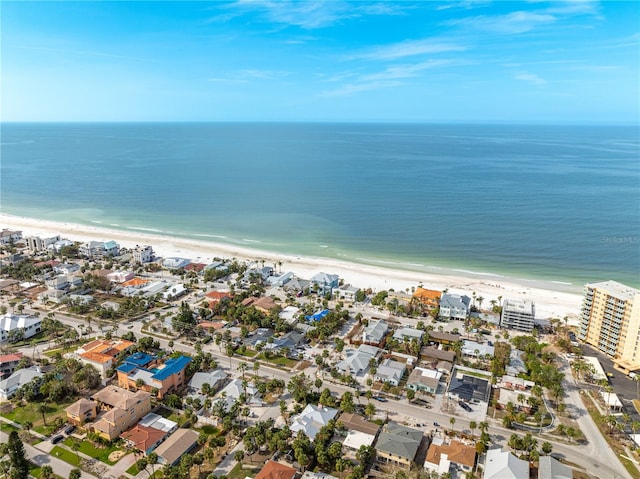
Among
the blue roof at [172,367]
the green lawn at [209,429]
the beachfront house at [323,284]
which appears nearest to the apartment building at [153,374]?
the blue roof at [172,367]

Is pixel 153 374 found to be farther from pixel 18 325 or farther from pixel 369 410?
pixel 18 325

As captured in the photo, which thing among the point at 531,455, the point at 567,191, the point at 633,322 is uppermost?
the point at 567,191

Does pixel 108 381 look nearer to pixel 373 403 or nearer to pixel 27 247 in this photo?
pixel 373 403

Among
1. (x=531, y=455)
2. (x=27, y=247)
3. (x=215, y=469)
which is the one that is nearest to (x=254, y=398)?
(x=215, y=469)

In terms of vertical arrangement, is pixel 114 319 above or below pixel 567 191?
below

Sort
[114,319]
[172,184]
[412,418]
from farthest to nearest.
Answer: [172,184]
[114,319]
[412,418]

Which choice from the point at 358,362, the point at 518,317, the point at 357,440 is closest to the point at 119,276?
the point at 358,362

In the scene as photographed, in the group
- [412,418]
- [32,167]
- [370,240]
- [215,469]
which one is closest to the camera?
[215,469]

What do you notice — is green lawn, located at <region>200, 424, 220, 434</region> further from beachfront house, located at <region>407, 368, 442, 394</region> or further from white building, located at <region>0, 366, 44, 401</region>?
beachfront house, located at <region>407, 368, 442, 394</region>
